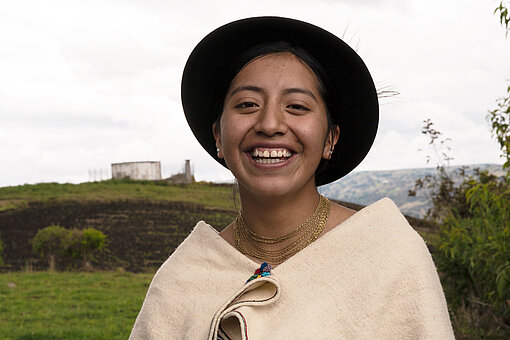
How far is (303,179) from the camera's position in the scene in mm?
2445

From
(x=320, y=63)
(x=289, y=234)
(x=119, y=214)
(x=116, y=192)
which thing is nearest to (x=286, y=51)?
(x=320, y=63)

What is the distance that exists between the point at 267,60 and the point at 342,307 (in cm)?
101

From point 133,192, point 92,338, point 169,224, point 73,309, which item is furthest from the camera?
point 133,192

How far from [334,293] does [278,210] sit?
1.43 ft

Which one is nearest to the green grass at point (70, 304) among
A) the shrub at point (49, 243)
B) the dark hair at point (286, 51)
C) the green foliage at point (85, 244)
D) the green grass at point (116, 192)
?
the green foliage at point (85, 244)

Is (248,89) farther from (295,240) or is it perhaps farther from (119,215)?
(119,215)

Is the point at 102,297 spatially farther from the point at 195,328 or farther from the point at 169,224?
the point at 195,328

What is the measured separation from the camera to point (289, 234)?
2600 millimetres

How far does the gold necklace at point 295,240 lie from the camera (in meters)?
2.59

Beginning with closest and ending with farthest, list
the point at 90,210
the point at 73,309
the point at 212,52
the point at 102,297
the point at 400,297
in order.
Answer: the point at 400,297 < the point at 212,52 < the point at 73,309 < the point at 102,297 < the point at 90,210

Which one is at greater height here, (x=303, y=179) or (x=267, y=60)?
(x=267, y=60)

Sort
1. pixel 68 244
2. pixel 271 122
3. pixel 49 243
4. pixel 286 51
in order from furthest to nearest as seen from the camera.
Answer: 1. pixel 49 243
2. pixel 68 244
3. pixel 286 51
4. pixel 271 122

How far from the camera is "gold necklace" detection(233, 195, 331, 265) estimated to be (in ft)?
8.50

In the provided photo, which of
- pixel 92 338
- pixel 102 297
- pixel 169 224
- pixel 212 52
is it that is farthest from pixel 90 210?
pixel 212 52
